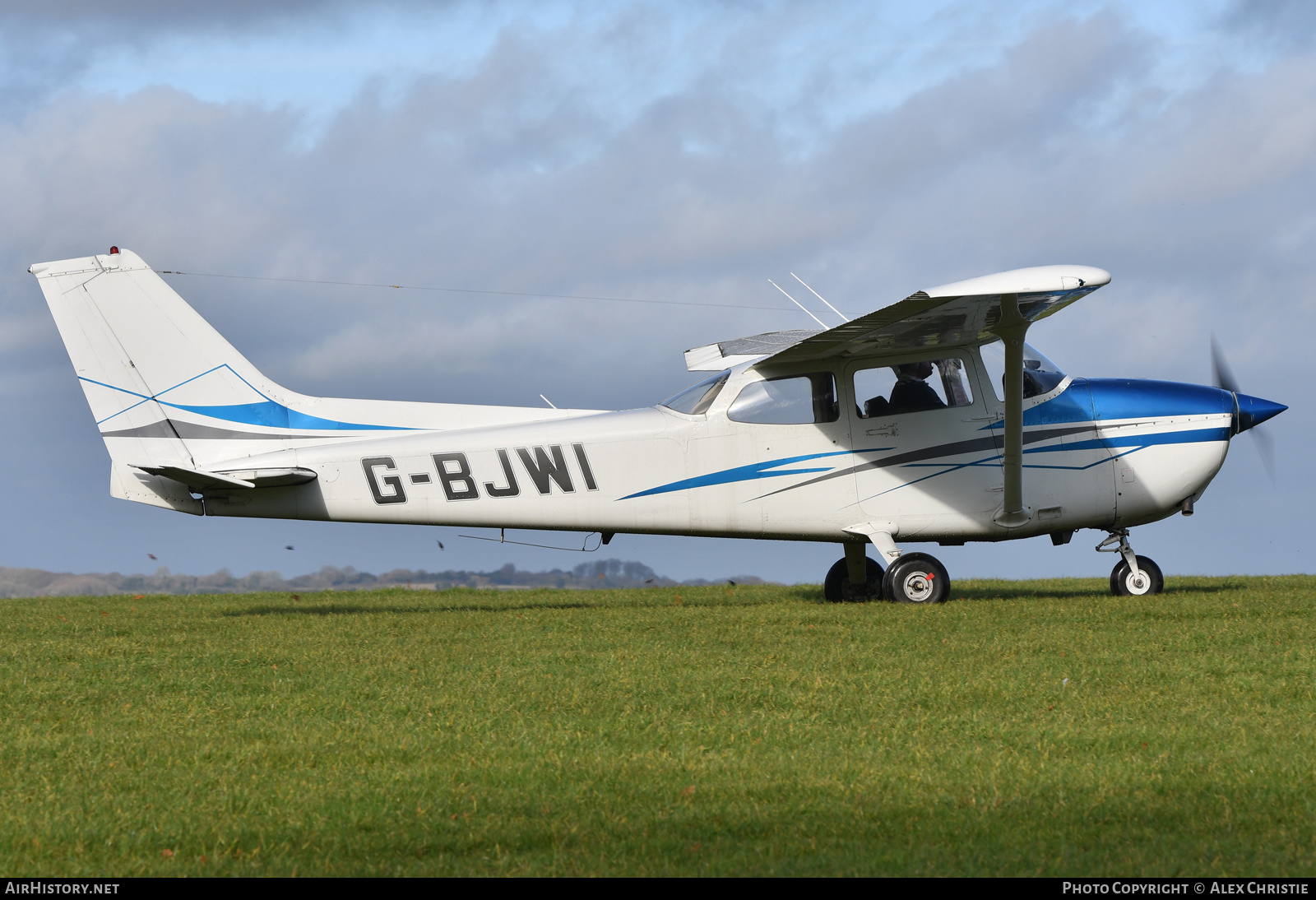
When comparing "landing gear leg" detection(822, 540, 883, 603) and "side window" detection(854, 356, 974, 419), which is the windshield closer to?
"side window" detection(854, 356, 974, 419)

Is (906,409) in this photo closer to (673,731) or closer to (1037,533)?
(1037,533)

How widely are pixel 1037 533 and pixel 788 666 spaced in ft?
19.5

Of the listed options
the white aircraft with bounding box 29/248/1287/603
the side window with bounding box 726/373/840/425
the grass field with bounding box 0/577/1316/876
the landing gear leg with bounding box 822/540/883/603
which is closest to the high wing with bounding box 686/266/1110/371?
the white aircraft with bounding box 29/248/1287/603

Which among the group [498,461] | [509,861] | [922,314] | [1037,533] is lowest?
[509,861]

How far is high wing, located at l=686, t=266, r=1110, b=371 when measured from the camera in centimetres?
983

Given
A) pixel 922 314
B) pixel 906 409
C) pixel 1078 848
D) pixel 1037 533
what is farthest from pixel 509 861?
pixel 1037 533

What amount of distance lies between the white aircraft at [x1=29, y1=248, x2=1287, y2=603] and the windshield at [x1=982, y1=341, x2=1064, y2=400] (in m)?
0.03

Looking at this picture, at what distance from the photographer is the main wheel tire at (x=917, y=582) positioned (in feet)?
40.1

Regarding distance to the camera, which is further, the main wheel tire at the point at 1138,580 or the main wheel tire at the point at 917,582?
the main wheel tire at the point at 1138,580

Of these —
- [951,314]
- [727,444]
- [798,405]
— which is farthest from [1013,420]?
[727,444]

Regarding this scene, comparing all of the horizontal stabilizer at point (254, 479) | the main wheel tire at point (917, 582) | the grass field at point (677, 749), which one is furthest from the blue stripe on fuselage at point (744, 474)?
the horizontal stabilizer at point (254, 479)

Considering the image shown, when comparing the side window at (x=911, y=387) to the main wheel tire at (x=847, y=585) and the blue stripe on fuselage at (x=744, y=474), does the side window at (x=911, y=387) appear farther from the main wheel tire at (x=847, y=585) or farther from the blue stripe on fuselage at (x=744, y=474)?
the main wheel tire at (x=847, y=585)

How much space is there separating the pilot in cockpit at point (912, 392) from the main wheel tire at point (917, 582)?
1.72 meters

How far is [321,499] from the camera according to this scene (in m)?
11.9
